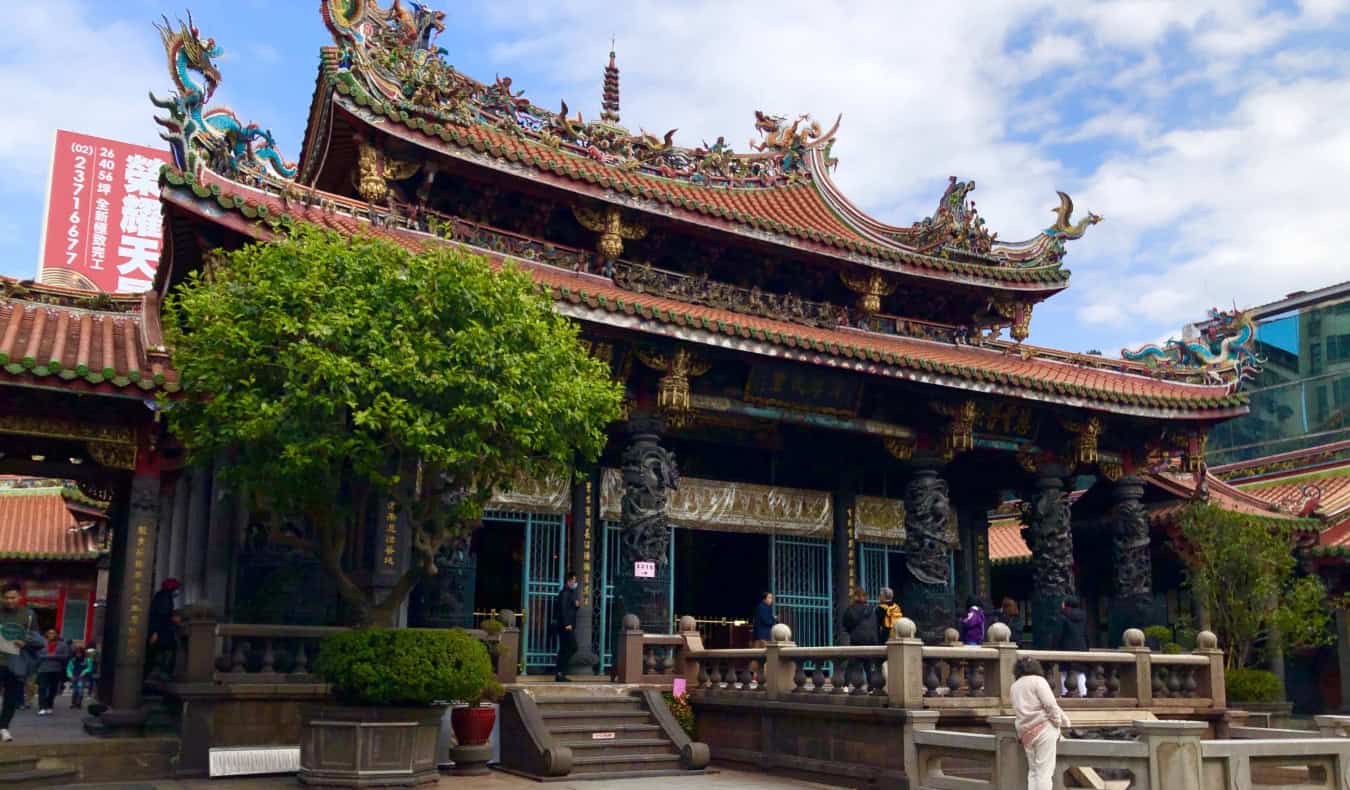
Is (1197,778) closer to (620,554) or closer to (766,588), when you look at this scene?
(620,554)

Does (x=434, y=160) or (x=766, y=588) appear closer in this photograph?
(x=434, y=160)

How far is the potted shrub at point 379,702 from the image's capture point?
10086 millimetres

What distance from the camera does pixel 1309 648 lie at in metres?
22.9

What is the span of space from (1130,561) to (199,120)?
15346 millimetres

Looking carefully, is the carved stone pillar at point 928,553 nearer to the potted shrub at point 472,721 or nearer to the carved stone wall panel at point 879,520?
the carved stone wall panel at point 879,520

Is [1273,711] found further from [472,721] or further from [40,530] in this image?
[40,530]

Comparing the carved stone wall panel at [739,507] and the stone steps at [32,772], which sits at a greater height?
the carved stone wall panel at [739,507]

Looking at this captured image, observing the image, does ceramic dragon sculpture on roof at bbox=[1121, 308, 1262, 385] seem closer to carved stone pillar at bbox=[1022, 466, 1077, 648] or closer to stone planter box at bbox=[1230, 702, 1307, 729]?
carved stone pillar at bbox=[1022, 466, 1077, 648]

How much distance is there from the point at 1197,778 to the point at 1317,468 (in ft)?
67.8

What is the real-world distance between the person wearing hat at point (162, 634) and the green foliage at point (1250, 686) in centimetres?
1536

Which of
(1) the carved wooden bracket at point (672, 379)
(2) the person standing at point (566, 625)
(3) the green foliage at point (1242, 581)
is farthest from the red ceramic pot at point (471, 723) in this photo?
(3) the green foliage at point (1242, 581)

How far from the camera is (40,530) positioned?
92.6 ft

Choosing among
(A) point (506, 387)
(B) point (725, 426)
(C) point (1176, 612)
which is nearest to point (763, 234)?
(B) point (725, 426)

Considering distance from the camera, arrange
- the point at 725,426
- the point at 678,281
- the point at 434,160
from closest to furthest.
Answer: the point at 434,160
the point at 678,281
the point at 725,426
